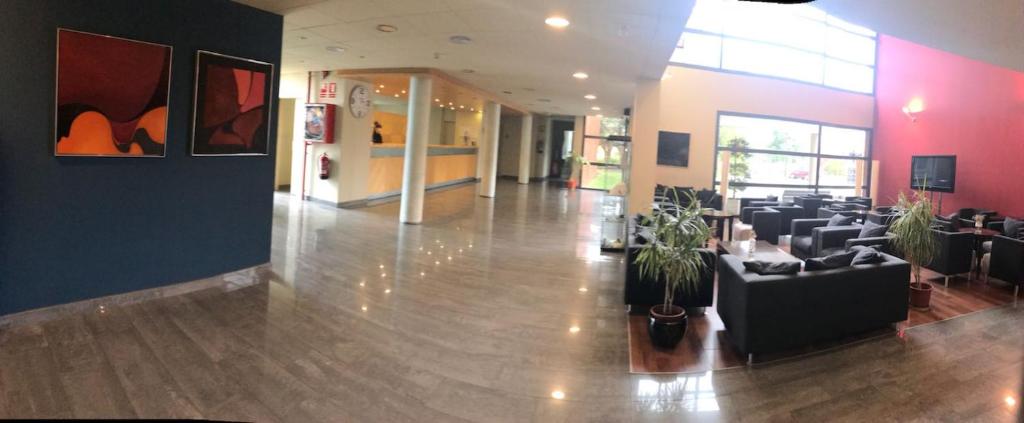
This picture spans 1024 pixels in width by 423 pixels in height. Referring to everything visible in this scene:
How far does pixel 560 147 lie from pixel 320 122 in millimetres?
14272

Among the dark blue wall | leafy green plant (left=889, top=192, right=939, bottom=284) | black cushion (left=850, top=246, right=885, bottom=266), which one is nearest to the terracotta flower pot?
leafy green plant (left=889, top=192, right=939, bottom=284)

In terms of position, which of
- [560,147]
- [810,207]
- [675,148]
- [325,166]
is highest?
[560,147]

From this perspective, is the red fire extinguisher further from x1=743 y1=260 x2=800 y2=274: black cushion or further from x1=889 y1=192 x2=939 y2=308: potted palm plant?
x1=889 y1=192 x2=939 y2=308: potted palm plant

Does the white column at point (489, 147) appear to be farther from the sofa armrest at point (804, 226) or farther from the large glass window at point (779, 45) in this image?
the sofa armrest at point (804, 226)

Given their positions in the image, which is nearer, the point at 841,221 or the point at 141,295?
the point at 141,295

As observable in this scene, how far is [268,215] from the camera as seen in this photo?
17.3 ft

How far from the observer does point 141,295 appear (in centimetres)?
416

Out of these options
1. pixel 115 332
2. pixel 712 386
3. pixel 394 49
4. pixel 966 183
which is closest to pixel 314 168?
pixel 394 49

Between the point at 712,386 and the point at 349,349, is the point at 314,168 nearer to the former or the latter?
the point at 349,349

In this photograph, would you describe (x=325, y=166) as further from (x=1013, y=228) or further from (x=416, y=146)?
(x=1013, y=228)

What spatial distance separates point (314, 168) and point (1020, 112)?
43.4 ft

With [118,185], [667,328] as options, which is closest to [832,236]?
[667,328]

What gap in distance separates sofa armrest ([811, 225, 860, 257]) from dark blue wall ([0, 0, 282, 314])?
21.7 feet

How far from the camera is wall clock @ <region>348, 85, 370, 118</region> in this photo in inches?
402
